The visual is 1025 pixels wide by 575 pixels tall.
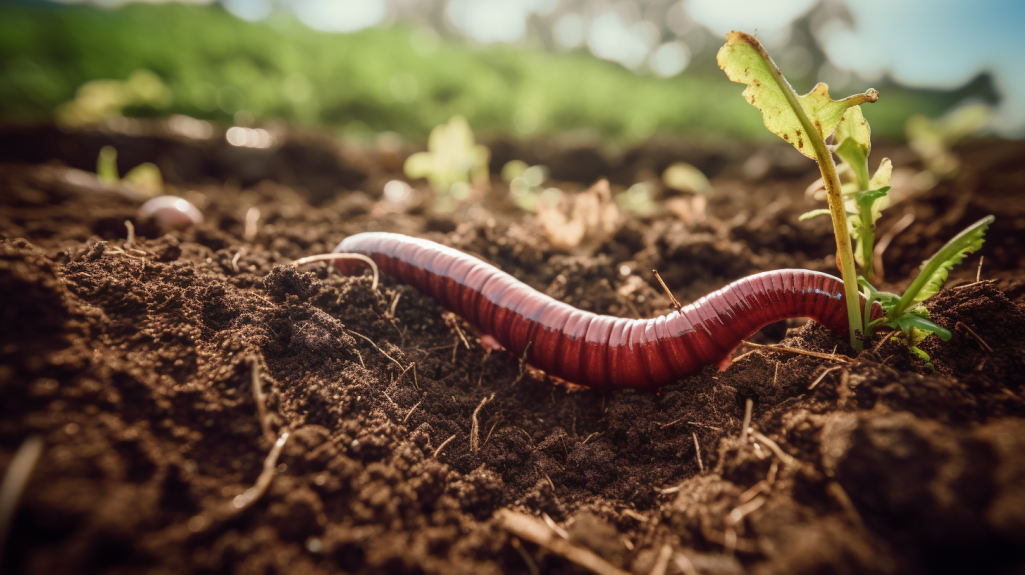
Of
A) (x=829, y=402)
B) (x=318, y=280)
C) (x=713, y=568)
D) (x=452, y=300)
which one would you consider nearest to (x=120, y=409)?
(x=318, y=280)

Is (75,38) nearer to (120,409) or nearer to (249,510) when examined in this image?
(120,409)

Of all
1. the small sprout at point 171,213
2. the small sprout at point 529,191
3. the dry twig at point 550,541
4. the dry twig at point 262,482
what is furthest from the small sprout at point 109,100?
the dry twig at point 550,541

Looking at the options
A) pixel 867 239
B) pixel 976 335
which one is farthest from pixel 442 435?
pixel 976 335

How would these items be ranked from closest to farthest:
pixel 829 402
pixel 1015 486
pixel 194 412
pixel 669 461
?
pixel 1015 486 < pixel 194 412 < pixel 829 402 < pixel 669 461

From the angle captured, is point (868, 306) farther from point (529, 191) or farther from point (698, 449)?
point (529, 191)

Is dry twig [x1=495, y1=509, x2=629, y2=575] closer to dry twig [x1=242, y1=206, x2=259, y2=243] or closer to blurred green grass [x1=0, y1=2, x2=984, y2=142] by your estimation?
dry twig [x1=242, y1=206, x2=259, y2=243]
